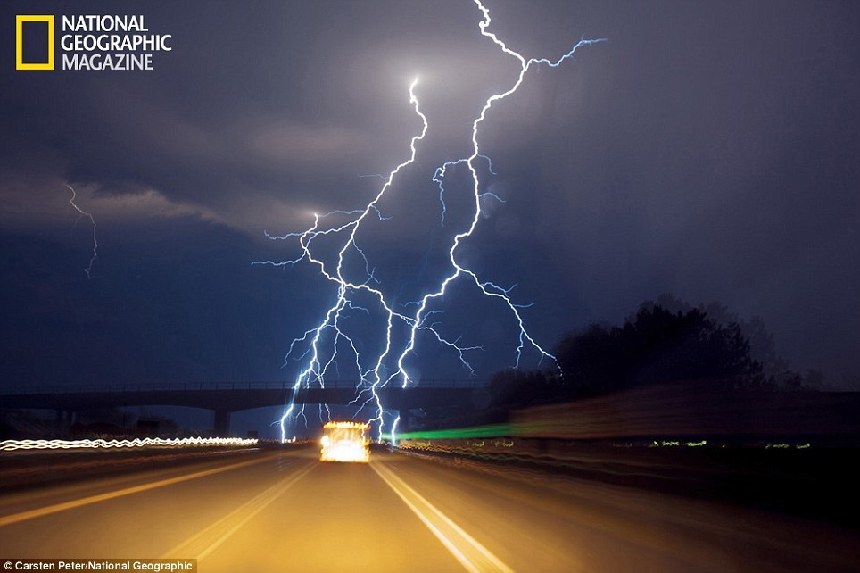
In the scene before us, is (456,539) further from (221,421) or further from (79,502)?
(221,421)

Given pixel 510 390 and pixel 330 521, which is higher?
pixel 510 390

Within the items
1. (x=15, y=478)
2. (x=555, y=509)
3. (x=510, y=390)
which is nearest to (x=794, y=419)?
(x=555, y=509)

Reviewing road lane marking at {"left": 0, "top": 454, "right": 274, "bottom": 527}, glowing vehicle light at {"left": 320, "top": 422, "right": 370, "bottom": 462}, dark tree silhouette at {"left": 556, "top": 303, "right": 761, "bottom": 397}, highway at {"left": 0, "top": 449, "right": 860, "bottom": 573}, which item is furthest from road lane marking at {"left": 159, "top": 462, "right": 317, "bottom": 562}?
dark tree silhouette at {"left": 556, "top": 303, "right": 761, "bottom": 397}

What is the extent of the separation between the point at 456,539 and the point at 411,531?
1621 mm

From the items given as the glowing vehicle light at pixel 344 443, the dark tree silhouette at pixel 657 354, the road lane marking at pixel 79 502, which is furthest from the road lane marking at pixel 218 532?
the dark tree silhouette at pixel 657 354

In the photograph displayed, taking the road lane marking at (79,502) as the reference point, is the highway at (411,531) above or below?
below

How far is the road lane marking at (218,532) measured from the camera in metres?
14.8

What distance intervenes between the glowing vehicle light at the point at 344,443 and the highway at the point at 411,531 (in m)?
27.3

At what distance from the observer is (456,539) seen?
17.4 m

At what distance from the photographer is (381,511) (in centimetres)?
2356

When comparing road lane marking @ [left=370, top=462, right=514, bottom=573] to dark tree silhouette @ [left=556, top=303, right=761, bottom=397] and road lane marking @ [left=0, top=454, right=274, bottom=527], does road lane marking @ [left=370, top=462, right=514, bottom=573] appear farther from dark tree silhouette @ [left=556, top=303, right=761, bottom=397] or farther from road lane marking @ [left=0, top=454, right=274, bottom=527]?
dark tree silhouette @ [left=556, top=303, right=761, bottom=397]

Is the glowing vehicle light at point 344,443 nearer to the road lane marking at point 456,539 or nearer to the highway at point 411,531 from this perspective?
the highway at point 411,531

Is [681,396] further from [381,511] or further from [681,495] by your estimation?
[381,511]

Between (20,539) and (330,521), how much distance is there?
6504 mm
